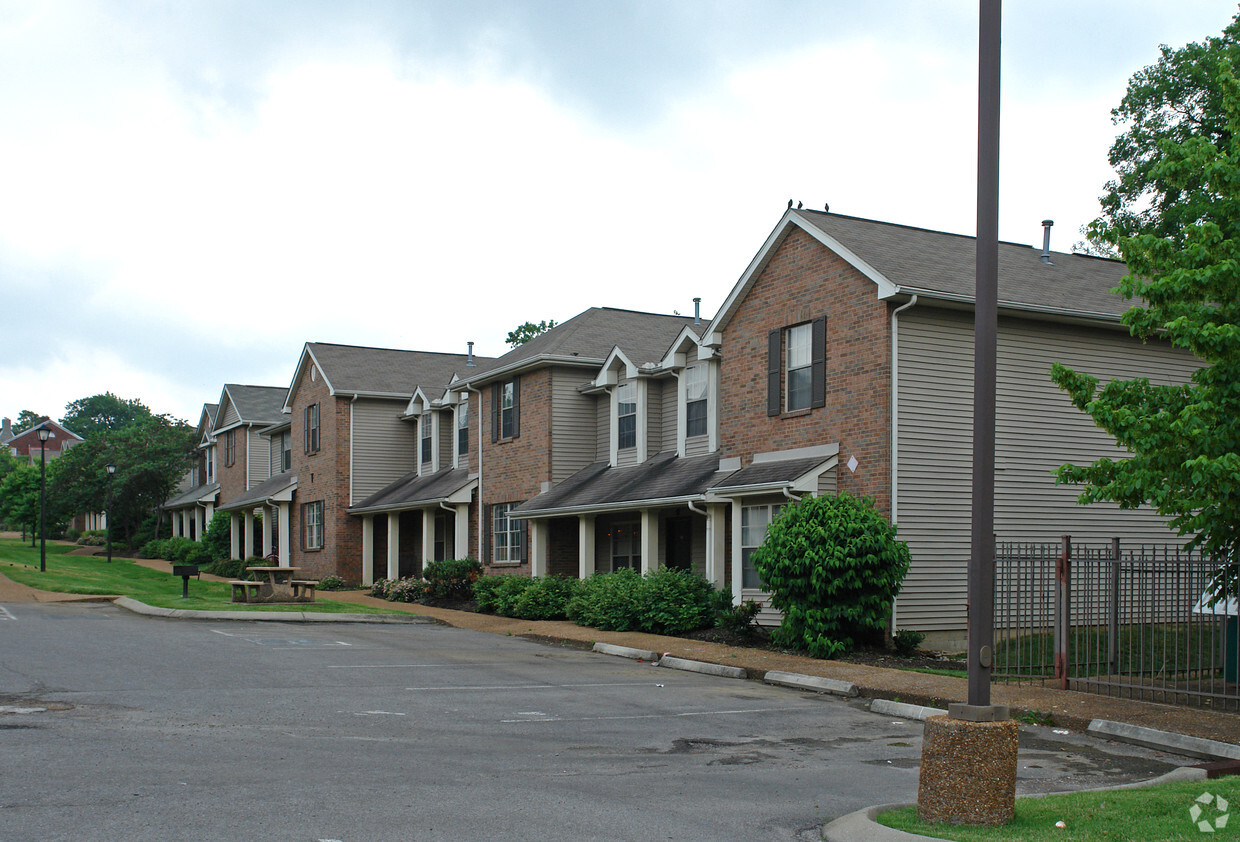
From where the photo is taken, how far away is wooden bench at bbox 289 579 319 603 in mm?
27783

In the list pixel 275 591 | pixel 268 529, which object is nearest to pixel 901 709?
pixel 275 591

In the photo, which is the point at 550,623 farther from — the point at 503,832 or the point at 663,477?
the point at 503,832

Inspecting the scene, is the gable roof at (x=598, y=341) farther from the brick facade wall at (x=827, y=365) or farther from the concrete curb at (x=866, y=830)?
the concrete curb at (x=866, y=830)

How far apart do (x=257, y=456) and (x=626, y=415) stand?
1061 inches

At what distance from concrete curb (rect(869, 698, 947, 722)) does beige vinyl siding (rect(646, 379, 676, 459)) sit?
13805 millimetres

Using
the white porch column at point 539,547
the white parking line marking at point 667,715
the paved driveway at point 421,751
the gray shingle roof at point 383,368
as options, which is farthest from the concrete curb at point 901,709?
the gray shingle roof at point 383,368

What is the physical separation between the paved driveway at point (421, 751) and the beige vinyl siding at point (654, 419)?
10142 millimetres

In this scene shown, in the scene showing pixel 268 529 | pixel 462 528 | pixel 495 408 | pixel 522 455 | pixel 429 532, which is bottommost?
pixel 268 529

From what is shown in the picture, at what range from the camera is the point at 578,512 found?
83.9ft

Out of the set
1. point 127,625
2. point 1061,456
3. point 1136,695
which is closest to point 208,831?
point 1136,695

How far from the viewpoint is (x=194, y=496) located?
55500 mm

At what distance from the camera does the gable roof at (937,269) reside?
1883 centimetres

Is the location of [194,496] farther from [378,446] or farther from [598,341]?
[598,341]

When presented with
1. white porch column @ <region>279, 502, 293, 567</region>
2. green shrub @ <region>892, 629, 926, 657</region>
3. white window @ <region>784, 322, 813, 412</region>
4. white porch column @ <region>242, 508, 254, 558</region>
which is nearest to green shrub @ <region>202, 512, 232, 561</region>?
white porch column @ <region>242, 508, 254, 558</region>
